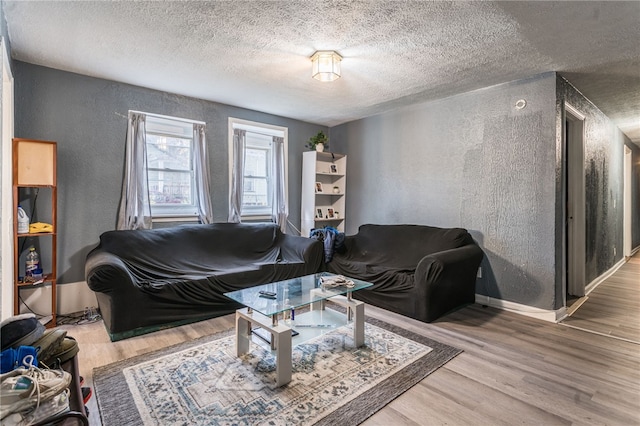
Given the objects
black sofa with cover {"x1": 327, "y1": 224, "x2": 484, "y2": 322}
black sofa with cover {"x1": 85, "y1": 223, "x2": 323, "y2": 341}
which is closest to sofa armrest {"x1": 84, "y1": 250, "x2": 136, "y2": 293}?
black sofa with cover {"x1": 85, "y1": 223, "x2": 323, "y2": 341}

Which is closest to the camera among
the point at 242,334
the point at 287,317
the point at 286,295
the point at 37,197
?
the point at 242,334

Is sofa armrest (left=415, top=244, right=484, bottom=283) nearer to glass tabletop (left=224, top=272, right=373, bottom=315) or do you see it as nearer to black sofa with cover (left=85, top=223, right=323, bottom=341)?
glass tabletop (left=224, top=272, right=373, bottom=315)

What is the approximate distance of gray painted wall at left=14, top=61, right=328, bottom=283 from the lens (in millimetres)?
3088

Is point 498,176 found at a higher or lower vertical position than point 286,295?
higher

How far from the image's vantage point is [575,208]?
3.87 m

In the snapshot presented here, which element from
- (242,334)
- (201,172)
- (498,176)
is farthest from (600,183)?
(201,172)

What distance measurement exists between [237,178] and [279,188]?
0.69m

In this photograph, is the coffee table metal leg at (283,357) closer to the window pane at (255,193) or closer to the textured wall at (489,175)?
the textured wall at (489,175)

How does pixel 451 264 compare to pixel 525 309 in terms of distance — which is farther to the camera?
pixel 525 309

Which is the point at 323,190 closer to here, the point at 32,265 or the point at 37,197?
the point at 37,197

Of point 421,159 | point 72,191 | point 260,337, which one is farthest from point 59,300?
point 421,159

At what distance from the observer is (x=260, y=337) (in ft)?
7.46

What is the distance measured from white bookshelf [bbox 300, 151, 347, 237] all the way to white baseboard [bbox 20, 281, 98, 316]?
114 inches

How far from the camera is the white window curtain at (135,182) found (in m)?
3.53
